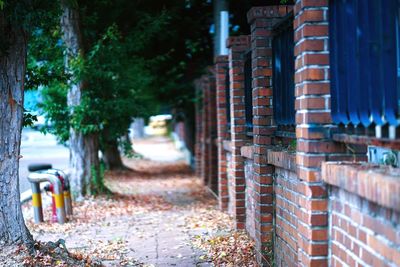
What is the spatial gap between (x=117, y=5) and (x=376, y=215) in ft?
37.2

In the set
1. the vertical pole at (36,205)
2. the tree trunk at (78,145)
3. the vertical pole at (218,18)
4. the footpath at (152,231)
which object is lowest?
the footpath at (152,231)

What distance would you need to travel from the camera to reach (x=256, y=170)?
5.98 m

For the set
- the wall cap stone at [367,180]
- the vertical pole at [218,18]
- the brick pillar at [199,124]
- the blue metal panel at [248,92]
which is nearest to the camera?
the wall cap stone at [367,180]

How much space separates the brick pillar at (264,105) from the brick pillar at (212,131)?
6.93 metres

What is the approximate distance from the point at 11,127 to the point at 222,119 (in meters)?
4.87

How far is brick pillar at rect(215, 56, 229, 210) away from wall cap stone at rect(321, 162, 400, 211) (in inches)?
241

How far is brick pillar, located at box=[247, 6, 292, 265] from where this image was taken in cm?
579

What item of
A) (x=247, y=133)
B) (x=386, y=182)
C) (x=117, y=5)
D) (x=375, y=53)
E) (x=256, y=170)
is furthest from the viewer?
(x=117, y=5)

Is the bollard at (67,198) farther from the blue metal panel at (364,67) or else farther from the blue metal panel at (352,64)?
the blue metal panel at (364,67)

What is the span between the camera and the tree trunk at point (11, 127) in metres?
5.63

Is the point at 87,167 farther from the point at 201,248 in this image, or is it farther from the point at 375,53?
the point at 375,53

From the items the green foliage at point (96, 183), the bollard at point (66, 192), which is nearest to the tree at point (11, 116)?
the bollard at point (66, 192)

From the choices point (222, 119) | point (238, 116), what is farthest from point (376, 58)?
point (222, 119)

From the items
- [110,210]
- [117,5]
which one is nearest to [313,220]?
[110,210]
